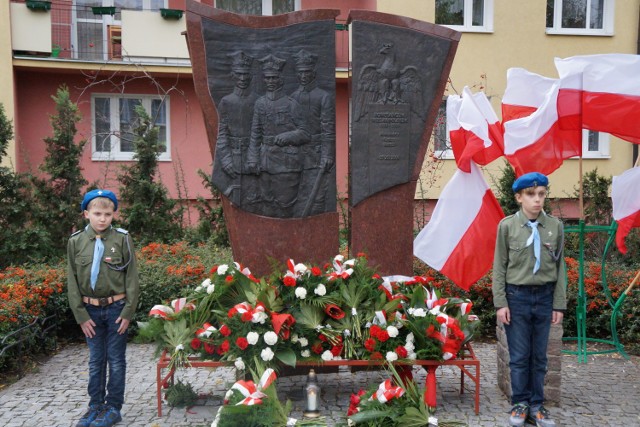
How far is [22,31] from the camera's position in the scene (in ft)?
41.4

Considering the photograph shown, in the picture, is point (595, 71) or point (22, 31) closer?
point (595, 71)

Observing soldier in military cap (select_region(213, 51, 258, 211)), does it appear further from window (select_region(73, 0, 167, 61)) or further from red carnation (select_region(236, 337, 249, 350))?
window (select_region(73, 0, 167, 61))

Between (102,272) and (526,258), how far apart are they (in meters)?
2.96

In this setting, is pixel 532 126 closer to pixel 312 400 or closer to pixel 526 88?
pixel 526 88

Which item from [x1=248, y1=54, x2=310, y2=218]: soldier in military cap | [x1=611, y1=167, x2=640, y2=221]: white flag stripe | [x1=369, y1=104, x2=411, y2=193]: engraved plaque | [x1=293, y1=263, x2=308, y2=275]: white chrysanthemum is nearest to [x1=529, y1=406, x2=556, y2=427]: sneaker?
[x1=611, y1=167, x2=640, y2=221]: white flag stripe

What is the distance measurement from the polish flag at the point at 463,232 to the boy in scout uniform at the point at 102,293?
241 cm

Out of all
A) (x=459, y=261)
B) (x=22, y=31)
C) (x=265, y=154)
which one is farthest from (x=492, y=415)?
(x=22, y=31)

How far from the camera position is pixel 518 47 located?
547 inches

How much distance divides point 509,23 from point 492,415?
1103 cm

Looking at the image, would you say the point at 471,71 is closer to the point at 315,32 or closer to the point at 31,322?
the point at 315,32

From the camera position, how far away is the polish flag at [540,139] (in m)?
5.24

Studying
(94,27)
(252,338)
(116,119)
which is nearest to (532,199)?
(252,338)

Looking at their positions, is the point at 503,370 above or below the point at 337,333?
below

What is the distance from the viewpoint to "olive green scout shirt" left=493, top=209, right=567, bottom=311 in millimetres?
4398
